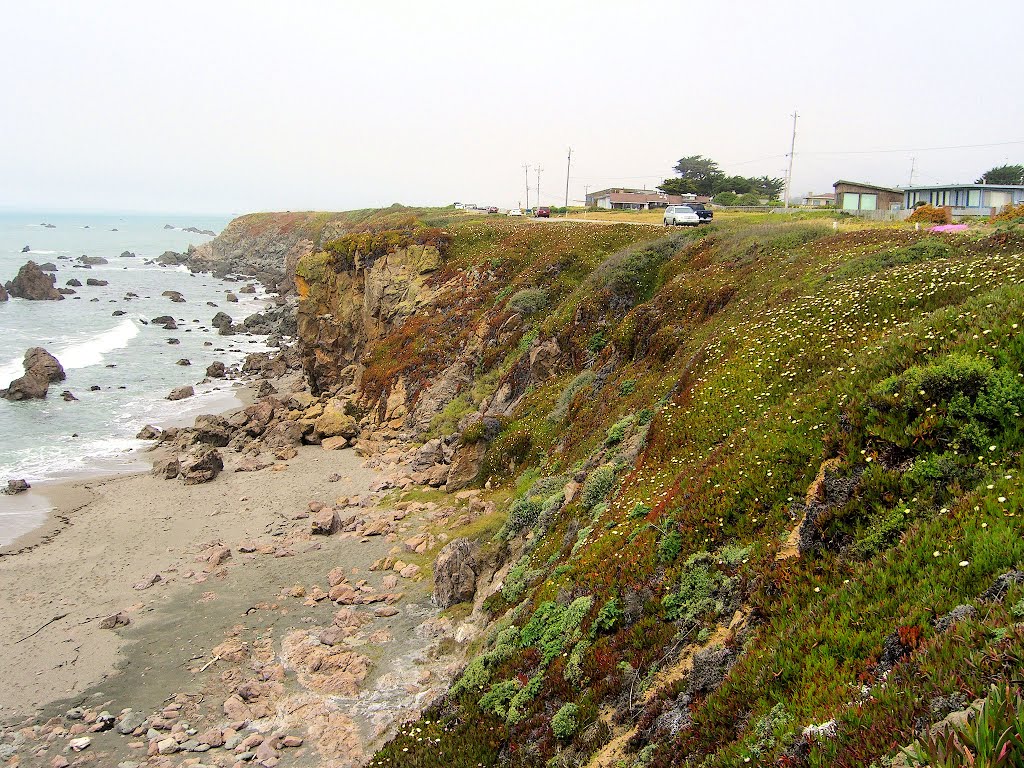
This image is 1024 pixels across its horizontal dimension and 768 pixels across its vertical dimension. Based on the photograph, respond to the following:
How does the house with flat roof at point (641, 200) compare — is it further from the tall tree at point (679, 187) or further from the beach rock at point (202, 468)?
the beach rock at point (202, 468)

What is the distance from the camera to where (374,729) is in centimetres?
1579

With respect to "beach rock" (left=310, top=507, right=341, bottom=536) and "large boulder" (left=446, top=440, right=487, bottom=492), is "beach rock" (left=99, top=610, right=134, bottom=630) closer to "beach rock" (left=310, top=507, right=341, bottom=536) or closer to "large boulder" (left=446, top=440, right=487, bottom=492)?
"beach rock" (left=310, top=507, right=341, bottom=536)

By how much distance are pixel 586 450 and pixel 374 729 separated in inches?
436

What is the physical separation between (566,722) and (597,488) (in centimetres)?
833

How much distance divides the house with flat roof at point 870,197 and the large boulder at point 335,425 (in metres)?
42.1

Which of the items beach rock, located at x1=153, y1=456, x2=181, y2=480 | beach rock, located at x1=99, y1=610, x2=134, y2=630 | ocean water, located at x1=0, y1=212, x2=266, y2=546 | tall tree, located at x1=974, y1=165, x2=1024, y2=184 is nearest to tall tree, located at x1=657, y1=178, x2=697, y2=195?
tall tree, located at x1=974, y1=165, x2=1024, y2=184

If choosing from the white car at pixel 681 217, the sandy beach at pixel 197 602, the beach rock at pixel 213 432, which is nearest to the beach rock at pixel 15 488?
the sandy beach at pixel 197 602

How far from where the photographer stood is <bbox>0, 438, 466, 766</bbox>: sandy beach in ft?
58.4

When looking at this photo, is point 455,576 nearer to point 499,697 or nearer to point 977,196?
point 499,697

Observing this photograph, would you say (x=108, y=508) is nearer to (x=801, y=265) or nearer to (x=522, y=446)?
(x=522, y=446)

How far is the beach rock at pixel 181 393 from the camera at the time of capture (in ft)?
177

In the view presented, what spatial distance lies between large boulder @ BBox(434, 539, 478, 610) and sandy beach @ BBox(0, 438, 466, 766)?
2.40ft

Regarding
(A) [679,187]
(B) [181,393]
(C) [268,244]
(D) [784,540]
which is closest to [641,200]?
(A) [679,187]

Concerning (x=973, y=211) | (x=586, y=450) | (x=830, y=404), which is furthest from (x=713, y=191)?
(x=830, y=404)
